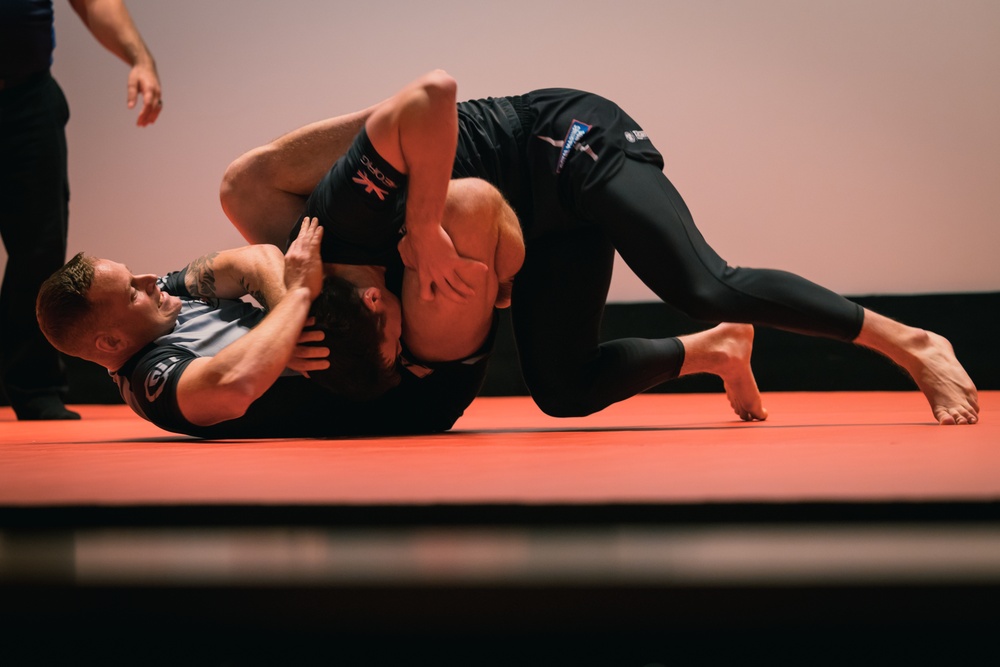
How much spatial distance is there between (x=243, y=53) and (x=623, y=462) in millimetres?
2953

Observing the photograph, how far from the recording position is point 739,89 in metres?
3.29

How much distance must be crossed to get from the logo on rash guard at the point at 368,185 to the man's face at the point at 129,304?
1.45ft

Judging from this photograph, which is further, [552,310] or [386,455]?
[552,310]

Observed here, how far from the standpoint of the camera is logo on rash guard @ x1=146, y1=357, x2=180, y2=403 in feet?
4.92

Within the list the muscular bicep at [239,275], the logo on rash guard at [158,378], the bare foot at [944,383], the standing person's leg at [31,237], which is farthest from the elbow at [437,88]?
the standing person's leg at [31,237]

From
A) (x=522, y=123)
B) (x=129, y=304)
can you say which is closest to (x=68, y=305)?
(x=129, y=304)

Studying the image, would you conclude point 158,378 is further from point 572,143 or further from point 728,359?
point 728,359

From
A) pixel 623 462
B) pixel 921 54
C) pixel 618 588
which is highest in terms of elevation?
pixel 921 54

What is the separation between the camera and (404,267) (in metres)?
1.57

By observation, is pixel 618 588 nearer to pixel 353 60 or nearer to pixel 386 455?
pixel 386 455

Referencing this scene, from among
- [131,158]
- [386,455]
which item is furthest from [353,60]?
[386,455]

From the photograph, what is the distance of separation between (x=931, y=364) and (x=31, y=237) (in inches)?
88.6

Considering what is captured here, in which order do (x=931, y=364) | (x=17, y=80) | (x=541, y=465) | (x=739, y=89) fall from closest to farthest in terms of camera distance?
(x=541, y=465), (x=931, y=364), (x=17, y=80), (x=739, y=89)

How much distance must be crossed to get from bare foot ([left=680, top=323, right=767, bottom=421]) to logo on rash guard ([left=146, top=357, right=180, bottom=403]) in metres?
0.97
